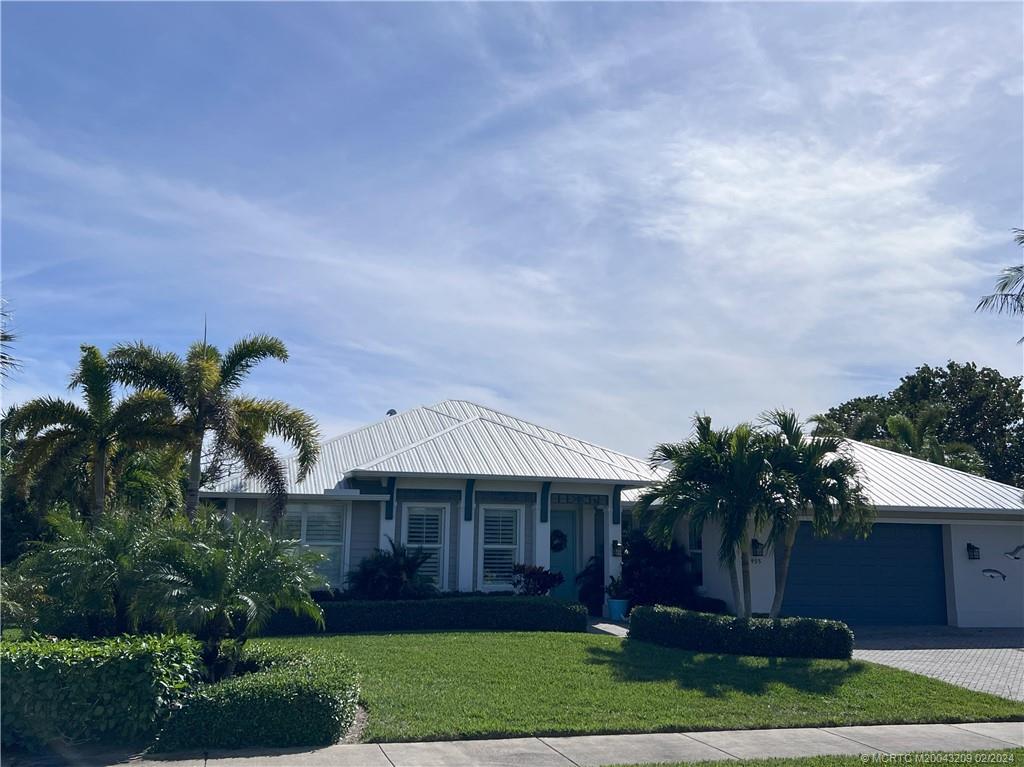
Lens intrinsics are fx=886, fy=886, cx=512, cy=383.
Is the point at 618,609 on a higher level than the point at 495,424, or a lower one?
lower

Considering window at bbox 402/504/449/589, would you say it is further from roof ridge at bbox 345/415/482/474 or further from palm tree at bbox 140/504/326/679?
palm tree at bbox 140/504/326/679

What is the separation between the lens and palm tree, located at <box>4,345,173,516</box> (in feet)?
54.9

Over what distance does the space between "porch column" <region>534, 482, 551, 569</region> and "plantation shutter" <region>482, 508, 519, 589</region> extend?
553mm

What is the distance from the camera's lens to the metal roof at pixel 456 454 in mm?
18828

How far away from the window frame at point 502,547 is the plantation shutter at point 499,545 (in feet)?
0.07

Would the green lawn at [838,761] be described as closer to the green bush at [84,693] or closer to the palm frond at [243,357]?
the green bush at [84,693]

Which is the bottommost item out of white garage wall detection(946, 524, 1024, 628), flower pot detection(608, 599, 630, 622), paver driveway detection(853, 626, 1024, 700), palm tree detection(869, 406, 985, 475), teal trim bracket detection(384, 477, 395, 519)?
paver driveway detection(853, 626, 1024, 700)

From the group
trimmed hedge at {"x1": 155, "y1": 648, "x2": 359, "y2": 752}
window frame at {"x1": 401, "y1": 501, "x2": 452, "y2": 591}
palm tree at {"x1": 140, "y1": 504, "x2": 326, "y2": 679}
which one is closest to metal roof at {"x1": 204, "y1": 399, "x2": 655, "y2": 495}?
window frame at {"x1": 401, "y1": 501, "x2": 452, "y2": 591}

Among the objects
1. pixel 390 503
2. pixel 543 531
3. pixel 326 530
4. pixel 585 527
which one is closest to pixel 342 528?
pixel 326 530

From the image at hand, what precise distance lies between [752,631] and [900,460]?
1092 centimetres

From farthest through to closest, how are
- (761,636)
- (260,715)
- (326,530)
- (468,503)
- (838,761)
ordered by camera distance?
1. (326,530)
2. (468,503)
3. (761,636)
4. (260,715)
5. (838,761)

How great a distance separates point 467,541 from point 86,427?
7.91 meters

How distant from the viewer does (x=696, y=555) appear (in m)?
21.3

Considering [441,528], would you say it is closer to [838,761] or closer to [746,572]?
[746,572]
